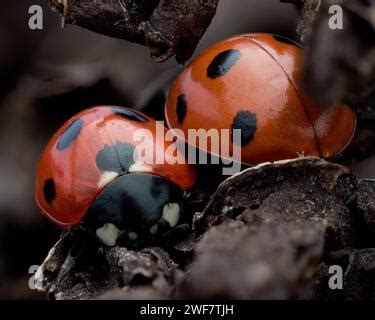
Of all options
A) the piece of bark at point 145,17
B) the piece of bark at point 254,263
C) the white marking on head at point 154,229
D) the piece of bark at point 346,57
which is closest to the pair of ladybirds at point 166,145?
the white marking on head at point 154,229

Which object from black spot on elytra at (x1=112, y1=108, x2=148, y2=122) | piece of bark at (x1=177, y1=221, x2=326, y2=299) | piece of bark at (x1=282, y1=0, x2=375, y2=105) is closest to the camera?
piece of bark at (x1=177, y1=221, x2=326, y2=299)

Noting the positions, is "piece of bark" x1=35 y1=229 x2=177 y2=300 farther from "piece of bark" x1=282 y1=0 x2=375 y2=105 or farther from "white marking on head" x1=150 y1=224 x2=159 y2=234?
"piece of bark" x1=282 y1=0 x2=375 y2=105

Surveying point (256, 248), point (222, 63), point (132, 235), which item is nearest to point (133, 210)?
point (132, 235)

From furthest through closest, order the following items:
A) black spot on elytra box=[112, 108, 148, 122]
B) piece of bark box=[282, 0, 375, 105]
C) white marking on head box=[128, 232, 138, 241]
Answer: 1. black spot on elytra box=[112, 108, 148, 122]
2. white marking on head box=[128, 232, 138, 241]
3. piece of bark box=[282, 0, 375, 105]

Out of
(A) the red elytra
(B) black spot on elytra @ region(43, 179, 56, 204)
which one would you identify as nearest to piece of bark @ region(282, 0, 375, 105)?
(A) the red elytra

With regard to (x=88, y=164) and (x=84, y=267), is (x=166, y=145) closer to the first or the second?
(x=88, y=164)

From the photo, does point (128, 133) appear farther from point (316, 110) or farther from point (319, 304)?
point (319, 304)

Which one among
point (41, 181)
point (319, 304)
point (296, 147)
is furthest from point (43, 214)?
point (319, 304)
